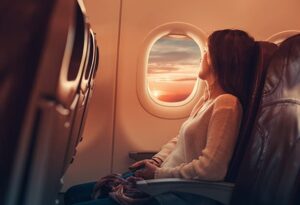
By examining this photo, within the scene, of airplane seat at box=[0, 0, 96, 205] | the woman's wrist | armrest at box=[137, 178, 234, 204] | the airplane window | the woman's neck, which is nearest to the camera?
airplane seat at box=[0, 0, 96, 205]

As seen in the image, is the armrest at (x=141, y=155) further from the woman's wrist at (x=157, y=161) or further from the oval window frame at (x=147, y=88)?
the woman's wrist at (x=157, y=161)

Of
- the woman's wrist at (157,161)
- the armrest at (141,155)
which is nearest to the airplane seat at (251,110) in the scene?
the woman's wrist at (157,161)

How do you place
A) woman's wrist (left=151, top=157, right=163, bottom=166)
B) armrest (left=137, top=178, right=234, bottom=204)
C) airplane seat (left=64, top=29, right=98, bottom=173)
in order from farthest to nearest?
1. woman's wrist (left=151, top=157, right=163, bottom=166)
2. armrest (left=137, top=178, right=234, bottom=204)
3. airplane seat (left=64, top=29, right=98, bottom=173)

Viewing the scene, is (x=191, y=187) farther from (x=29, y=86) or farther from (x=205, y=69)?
(x=29, y=86)

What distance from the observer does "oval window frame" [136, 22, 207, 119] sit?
→ 2539mm

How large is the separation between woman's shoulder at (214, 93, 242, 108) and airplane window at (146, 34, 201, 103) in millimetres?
1062

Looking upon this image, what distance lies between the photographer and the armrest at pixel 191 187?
140cm

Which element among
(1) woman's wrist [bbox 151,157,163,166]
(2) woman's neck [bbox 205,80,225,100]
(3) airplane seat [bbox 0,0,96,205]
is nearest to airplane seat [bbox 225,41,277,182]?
(2) woman's neck [bbox 205,80,225,100]

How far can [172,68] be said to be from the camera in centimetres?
271

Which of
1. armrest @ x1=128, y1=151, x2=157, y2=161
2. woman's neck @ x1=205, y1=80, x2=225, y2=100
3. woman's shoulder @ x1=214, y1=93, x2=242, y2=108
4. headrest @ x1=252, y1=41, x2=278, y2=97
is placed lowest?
armrest @ x1=128, y1=151, x2=157, y2=161

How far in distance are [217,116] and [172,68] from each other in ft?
3.96

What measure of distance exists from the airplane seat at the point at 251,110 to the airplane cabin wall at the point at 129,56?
3.87 feet

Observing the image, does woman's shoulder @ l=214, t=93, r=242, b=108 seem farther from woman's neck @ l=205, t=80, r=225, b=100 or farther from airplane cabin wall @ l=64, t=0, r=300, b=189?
airplane cabin wall @ l=64, t=0, r=300, b=189

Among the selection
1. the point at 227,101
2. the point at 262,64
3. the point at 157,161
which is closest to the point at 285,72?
the point at 262,64
